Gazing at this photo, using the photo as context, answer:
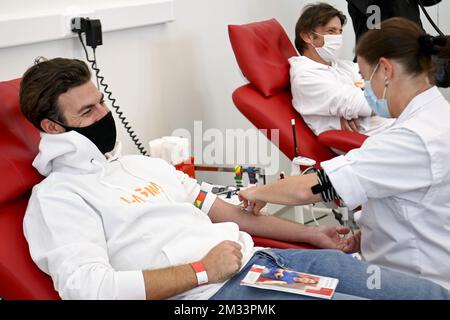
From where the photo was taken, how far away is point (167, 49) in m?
2.63

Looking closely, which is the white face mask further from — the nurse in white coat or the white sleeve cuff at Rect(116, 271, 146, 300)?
the white sleeve cuff at Rect(116, 271, 146, 300)

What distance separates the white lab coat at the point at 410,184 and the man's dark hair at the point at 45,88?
0.75 m

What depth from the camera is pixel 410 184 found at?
149 cm

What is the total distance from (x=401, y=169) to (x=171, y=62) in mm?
1453

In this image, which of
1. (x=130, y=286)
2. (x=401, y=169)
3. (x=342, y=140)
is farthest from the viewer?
(x=342, y=140)

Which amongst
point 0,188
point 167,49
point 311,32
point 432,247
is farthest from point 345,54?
point 0,188

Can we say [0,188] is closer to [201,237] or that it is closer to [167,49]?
[201,237]

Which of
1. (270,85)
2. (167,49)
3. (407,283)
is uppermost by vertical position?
(167,49)

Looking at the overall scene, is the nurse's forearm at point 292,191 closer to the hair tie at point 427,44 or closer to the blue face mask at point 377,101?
the blue face mask at point 377,101

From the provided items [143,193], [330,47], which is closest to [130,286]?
[143,193]

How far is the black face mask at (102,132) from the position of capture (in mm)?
1630

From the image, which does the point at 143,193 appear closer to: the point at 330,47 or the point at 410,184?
the point at 410,184

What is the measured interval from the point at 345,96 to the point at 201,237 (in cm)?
138

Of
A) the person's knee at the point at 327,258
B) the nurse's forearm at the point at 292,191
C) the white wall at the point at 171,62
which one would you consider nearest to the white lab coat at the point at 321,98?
the white wall at the point at 171,62
